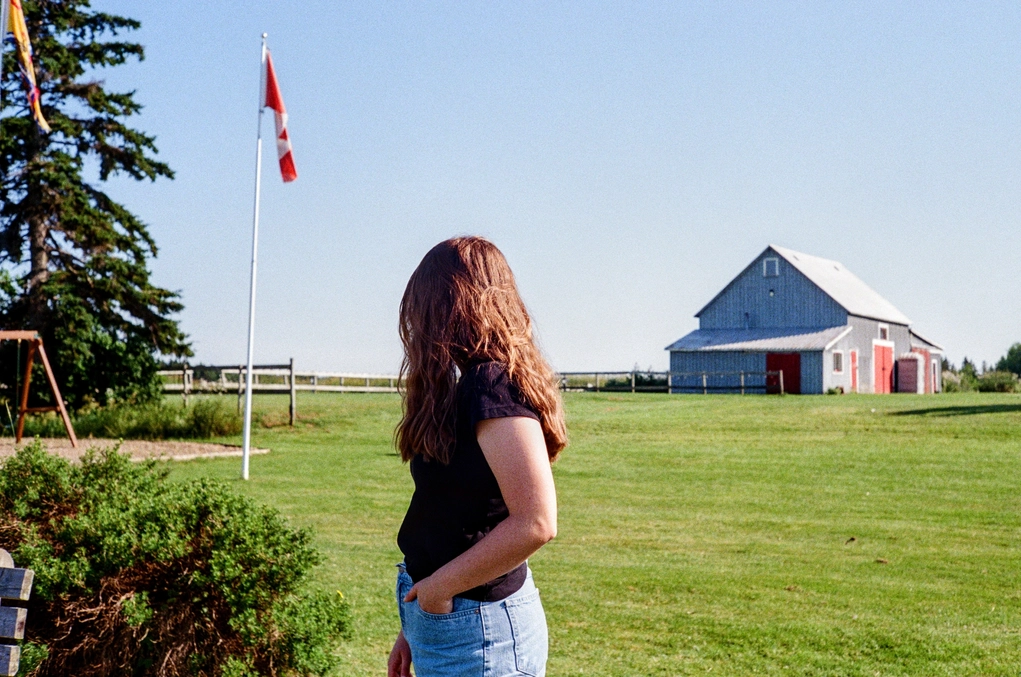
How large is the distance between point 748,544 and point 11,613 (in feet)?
28.2

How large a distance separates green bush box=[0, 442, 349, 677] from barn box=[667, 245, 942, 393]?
4165 cm

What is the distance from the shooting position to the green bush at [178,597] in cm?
495

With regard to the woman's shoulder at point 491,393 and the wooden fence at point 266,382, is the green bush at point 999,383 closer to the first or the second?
the wooden fence at point 266,382

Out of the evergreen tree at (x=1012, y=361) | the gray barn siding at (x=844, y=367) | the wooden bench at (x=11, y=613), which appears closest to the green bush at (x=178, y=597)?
the wooden bench at (x=11, y=613)

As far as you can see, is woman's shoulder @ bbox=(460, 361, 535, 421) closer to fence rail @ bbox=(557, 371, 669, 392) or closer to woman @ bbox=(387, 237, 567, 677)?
woman @ bbox=(387, 237, 567, 677)

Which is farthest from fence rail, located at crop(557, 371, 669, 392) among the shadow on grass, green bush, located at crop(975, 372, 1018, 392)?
the shadow on grass

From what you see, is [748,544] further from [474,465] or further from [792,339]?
[792,339]

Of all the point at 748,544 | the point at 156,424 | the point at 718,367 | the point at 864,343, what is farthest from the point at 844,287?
the point at 748,544

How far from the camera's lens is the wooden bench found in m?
3.85

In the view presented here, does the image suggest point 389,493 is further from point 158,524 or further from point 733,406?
point 733,406

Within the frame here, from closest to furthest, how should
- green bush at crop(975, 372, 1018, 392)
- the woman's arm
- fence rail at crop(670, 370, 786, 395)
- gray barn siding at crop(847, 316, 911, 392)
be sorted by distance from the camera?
the woman's arm
green bush at crop(975, 372, 1018, 392)
fence rail at crop(670, 370, 786, 395)
gray barn siding at crop(847, 316, 911, 392)

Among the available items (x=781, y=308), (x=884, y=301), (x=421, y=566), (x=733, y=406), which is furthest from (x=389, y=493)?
(x=884, y=301)

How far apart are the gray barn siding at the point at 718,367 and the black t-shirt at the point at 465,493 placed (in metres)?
45.7

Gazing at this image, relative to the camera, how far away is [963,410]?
2791 centimetres
